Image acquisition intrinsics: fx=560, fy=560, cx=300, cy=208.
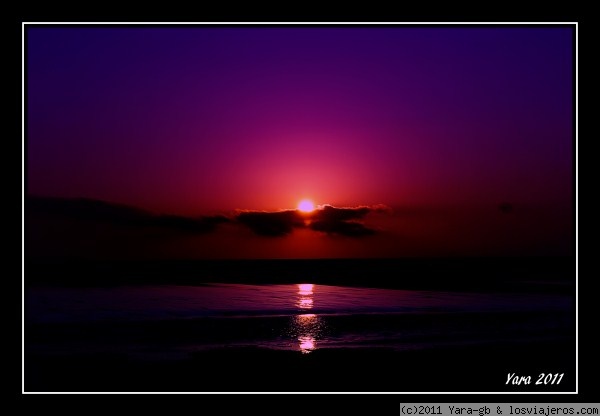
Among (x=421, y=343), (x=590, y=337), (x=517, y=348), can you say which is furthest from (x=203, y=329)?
(x=590, y=337)

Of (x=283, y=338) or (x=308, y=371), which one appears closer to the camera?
(x=308, y=371)

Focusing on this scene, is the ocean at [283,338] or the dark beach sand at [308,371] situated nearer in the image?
the dark beach sand at [308,371]

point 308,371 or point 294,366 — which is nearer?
point 308,371

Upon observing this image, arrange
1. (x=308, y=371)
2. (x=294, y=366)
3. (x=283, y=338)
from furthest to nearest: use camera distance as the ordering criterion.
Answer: (x=283, y=338), (x=294, y=366), (x=308, y=371)

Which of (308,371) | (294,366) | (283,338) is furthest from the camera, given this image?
(283,338)

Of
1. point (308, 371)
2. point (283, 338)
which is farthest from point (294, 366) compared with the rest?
point (283, 338)

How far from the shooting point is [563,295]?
70.0 ft

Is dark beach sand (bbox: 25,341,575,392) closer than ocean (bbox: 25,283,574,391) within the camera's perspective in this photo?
Yes

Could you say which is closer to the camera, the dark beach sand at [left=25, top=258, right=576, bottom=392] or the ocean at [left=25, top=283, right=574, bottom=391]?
the dark beach sand at [left=25, top=258, right=576, bottom=392]

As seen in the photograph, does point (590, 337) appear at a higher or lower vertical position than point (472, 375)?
higher

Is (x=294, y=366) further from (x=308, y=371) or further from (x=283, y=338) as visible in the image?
(x=283, y=338)

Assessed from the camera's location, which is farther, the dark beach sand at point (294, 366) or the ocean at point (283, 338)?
the ocean at point (283, 338)

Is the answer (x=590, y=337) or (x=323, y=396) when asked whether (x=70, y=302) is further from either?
A: (x=590, y=337)

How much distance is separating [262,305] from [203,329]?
16.5ft
